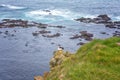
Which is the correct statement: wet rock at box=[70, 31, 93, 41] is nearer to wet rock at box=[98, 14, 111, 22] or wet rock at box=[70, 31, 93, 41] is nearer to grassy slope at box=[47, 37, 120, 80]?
wet rock at box=[98, 14, 111, 22]

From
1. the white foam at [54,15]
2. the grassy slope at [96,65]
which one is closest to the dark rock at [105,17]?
the white foam at [54,15]

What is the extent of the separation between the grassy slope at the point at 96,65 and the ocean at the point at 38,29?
27.3 m

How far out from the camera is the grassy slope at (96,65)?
15.5 metres

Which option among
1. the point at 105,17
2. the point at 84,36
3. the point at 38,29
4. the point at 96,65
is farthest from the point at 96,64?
the point at 105,17

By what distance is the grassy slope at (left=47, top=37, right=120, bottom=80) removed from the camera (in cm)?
1550

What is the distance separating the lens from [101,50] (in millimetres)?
18453

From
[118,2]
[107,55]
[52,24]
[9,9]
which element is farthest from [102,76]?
[118,2]

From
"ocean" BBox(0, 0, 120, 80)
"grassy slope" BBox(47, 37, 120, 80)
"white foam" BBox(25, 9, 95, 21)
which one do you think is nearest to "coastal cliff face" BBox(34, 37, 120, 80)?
"grassy slope" BBox(47, 37, 120, 80)

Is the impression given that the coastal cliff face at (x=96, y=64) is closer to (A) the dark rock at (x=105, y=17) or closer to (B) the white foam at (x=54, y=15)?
(A) the dark rock at (x=105, y=17)

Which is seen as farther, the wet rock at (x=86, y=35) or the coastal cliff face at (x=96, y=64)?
the wet rock at (x=86, y=35)

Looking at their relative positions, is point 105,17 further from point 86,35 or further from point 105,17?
point 86,35

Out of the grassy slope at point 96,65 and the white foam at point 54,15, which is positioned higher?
the grassy slope at point 96,65

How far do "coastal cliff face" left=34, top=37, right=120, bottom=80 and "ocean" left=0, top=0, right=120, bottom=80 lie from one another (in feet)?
88.8

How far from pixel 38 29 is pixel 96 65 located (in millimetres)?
58285
